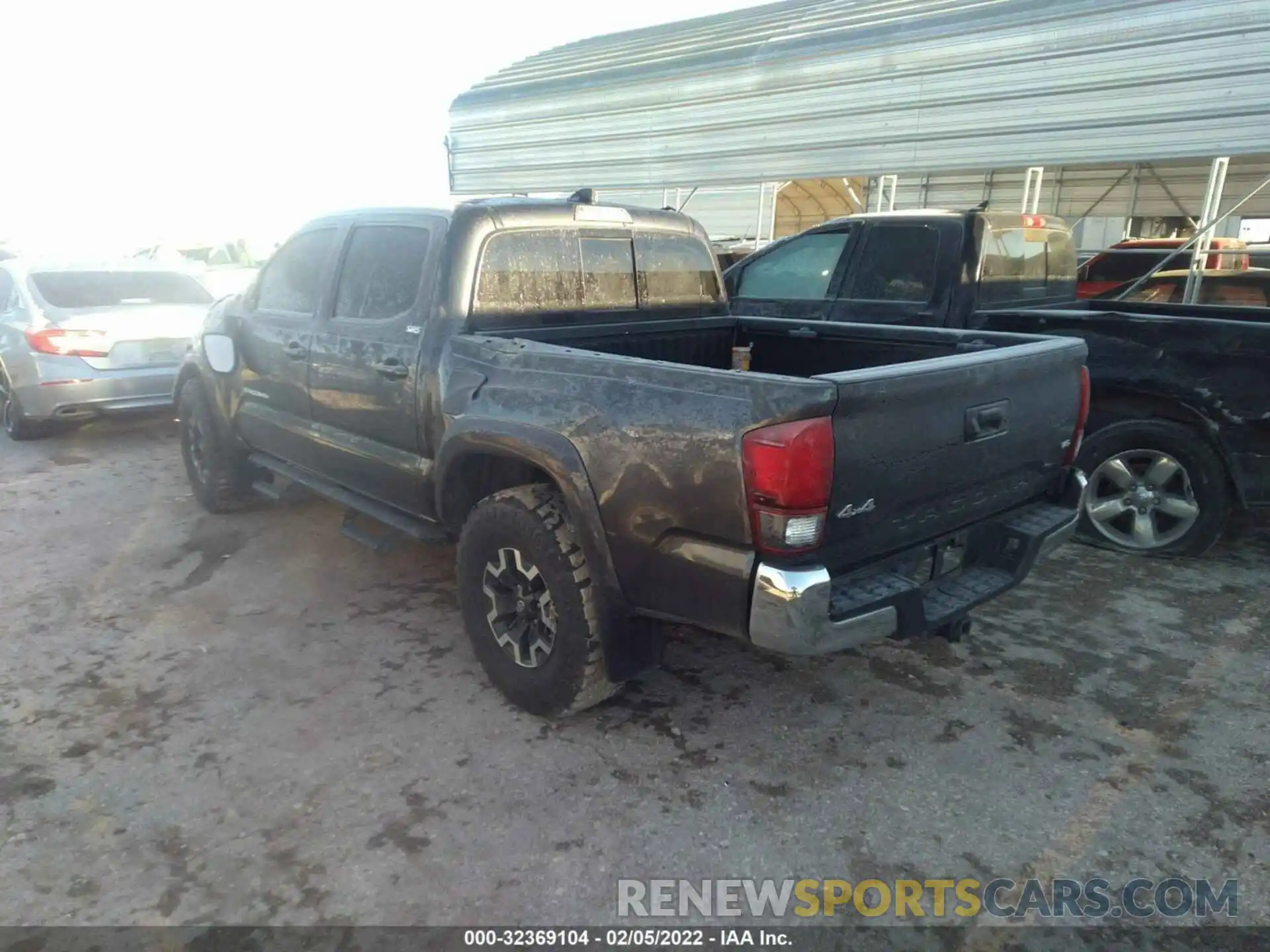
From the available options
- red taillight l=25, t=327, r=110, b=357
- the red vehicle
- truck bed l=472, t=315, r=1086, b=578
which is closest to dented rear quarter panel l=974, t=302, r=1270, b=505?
truck bed l=472, t=315, r=1086, b=578

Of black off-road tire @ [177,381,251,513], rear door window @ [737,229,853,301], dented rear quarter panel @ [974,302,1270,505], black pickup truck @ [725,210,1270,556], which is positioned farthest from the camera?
rear door window @ [737,229,853,301]

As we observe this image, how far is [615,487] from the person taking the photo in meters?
2.66

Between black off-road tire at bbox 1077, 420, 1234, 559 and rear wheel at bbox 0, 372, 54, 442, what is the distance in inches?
313

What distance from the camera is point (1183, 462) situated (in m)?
4.43

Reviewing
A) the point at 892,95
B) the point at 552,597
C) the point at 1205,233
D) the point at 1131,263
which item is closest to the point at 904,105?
the point at 892,95

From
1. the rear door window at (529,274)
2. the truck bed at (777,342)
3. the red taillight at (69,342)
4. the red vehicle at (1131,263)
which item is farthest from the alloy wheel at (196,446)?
the red vehicle at (1131,263)

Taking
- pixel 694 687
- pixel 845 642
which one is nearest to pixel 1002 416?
pixel 845 642

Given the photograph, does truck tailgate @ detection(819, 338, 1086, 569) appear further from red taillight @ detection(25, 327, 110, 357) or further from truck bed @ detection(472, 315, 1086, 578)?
red taillight @ detection(25, 327, 110, 357)

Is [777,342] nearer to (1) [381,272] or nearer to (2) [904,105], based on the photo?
(1) [381,272]

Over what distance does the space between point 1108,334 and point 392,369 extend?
377cm

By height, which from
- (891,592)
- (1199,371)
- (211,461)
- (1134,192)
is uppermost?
(1134,192)

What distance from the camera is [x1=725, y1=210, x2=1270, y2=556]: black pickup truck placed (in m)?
4.16

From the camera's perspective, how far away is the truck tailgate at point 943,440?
93.4 inches

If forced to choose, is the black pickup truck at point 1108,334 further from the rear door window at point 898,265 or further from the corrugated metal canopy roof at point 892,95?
the corrugated metal canopy roof at point 892,95
